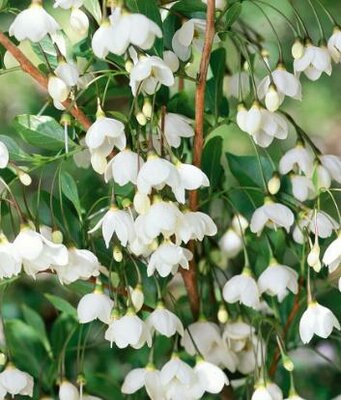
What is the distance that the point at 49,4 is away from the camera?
1668 mm

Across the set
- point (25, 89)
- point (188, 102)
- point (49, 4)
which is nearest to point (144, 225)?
point (188, 102)

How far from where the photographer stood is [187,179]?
88cm

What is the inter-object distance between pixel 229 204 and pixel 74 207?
18 centimetres

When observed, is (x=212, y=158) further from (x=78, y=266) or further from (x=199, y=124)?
(x=78, y=266)

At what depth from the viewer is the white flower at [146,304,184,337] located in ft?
3.14

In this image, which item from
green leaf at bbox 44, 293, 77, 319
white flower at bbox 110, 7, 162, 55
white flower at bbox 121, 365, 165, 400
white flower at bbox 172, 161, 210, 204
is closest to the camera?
white flower at bbox 110, 7, 162, 55

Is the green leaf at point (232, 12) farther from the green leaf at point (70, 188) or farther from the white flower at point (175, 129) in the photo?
the green leaf at point (70, 188)

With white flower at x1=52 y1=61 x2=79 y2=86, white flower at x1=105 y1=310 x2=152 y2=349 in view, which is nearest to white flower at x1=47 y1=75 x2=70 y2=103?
white flower at x1=52 y1=61 x2=79 y2=86

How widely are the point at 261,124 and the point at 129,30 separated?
21cm

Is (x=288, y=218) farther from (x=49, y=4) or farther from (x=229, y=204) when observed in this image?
(x=49, y=4)

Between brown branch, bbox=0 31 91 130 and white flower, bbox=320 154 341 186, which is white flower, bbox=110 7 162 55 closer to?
brown branch, bbox=0 31 91 130

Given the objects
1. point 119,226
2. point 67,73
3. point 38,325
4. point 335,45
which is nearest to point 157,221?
point 119,226

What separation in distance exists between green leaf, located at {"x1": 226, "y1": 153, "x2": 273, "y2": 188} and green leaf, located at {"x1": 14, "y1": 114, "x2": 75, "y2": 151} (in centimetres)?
21

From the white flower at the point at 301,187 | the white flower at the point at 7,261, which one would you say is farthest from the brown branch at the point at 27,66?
the white flower at the point at 301,187
